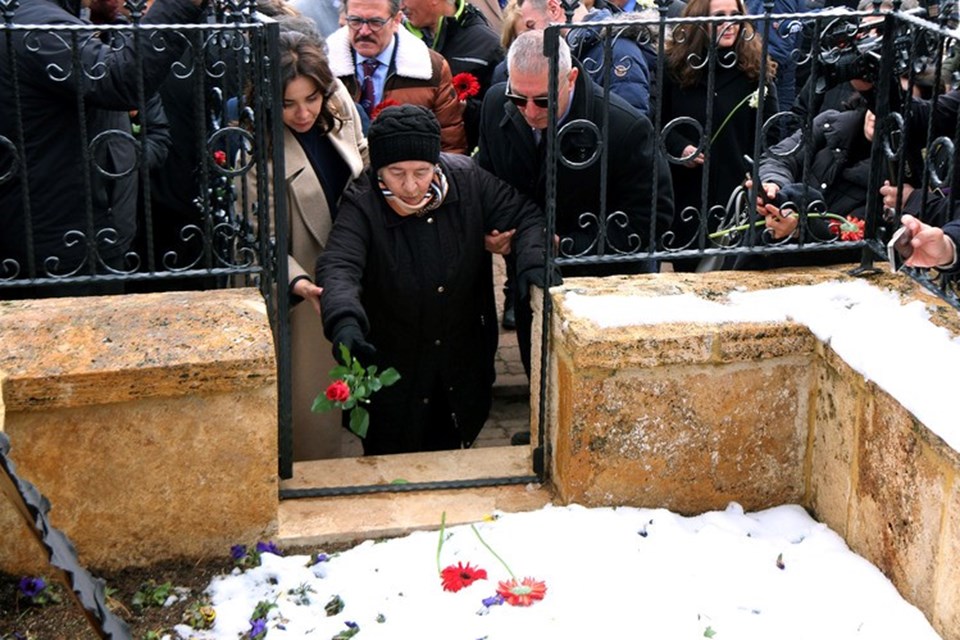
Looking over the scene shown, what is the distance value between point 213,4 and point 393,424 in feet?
5.33

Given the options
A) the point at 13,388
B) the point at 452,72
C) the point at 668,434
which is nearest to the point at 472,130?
the point at 452,72

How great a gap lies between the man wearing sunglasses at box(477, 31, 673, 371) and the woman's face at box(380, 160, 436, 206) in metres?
0.33

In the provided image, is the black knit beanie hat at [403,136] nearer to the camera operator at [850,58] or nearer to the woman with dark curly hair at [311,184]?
the woman with dark curly hair at [311,184]

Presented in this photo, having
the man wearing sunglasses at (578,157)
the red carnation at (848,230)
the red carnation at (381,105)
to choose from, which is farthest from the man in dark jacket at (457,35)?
the red carnation at (848,230)

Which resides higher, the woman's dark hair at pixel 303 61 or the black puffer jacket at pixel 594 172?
the woman's dark hair at pixel 303 61

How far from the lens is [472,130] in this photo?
268 inches

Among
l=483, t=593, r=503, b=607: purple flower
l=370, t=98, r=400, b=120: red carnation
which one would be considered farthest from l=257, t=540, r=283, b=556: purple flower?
l=370, t=98, r=400, b=120: red carnation

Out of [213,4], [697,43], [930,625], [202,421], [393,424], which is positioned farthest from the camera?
[697,43]

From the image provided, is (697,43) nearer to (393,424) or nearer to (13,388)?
(393,424)

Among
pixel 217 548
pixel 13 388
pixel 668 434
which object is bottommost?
pixel 217 548

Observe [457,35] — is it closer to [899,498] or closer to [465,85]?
[465,85]

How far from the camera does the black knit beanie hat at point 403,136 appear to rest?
15.5 feet

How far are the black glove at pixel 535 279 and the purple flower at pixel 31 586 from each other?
1.77 meters

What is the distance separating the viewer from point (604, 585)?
4145 millimetres
